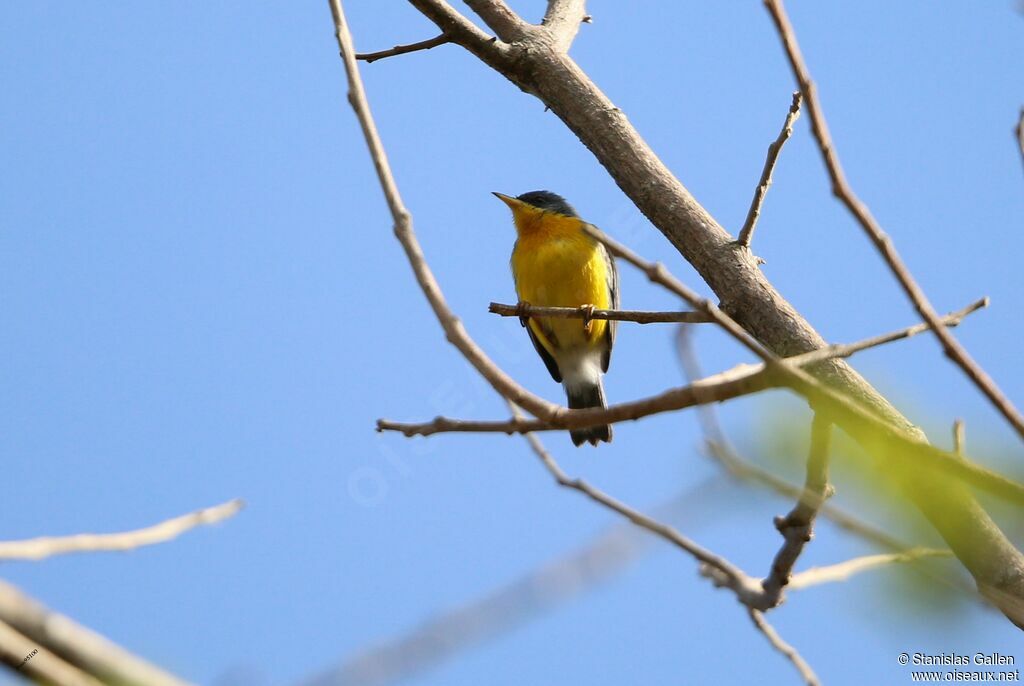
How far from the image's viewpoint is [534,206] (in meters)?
8.52

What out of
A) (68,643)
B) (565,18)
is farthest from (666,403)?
(565,18)

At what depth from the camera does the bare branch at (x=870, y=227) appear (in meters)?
1.62

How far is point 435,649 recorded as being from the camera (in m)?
1.39

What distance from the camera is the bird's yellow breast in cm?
770

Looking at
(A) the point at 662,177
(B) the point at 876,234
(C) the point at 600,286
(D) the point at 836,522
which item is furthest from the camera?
(C) the point at 600,286

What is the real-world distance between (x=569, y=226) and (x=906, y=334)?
599 centimetres

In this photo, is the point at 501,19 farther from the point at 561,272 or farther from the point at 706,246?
the point at 561,272

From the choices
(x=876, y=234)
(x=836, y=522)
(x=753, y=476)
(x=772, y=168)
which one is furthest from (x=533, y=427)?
(x=772, y=168)

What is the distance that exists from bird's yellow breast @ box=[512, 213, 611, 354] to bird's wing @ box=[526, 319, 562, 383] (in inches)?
0.4

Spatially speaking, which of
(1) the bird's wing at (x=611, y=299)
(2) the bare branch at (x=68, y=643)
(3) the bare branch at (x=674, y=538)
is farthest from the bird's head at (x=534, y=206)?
(2) the bare branch at (x=68, y=643)

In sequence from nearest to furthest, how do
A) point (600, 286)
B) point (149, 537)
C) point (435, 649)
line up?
1. point (435, 649)
2. point (149, 537)
3. point (600, 286)

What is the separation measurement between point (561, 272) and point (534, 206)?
1035 mm

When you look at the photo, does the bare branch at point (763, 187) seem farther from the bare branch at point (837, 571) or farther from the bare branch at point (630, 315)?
the bare branch at point (837, 571)

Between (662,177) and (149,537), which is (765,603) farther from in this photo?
(662,177)
